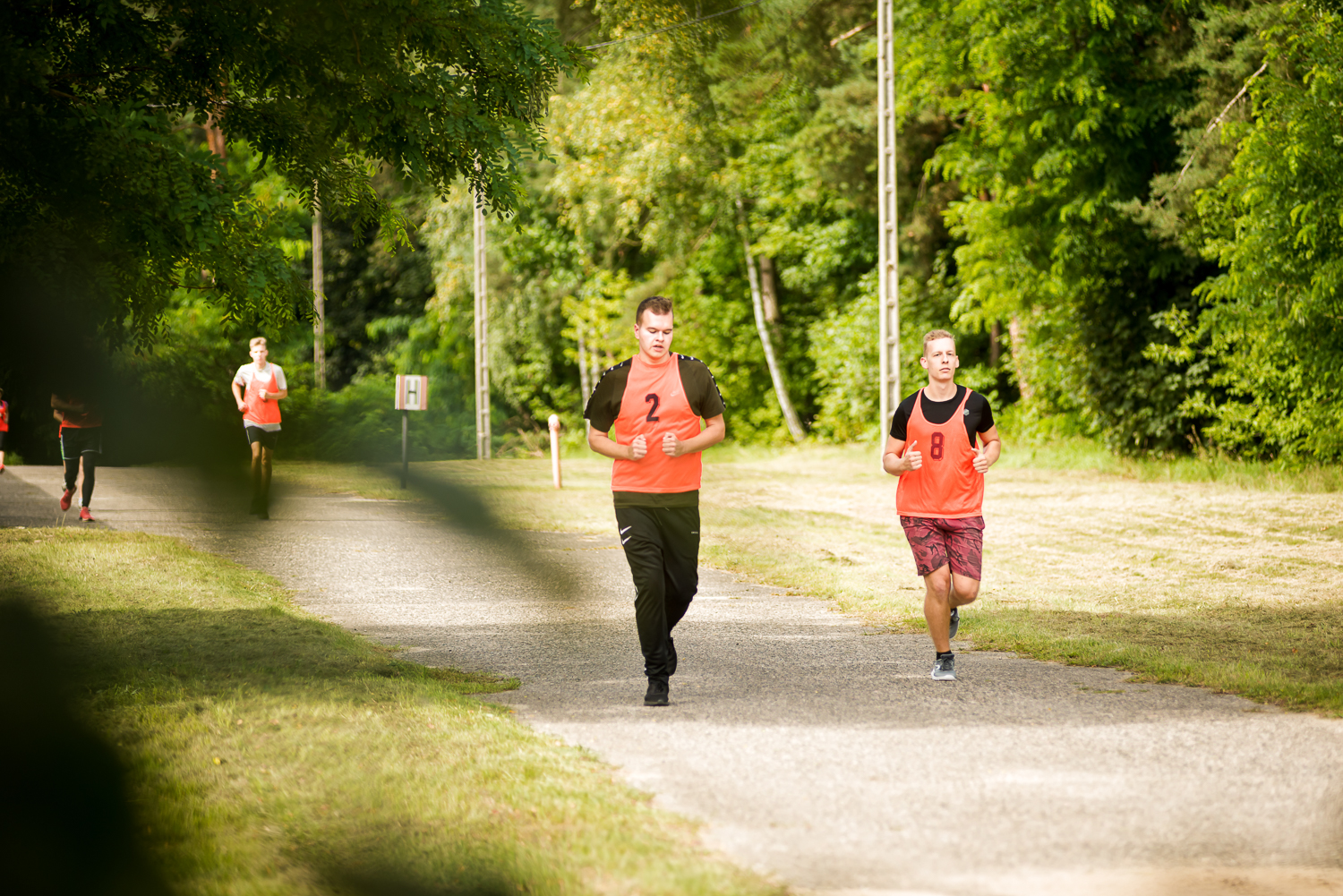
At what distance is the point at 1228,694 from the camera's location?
247 inches

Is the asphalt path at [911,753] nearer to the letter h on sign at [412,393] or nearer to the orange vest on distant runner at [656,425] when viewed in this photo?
the letter h on sign at [412,393]

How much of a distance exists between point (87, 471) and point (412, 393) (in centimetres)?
48

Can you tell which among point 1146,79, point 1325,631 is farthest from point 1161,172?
point 1325,631

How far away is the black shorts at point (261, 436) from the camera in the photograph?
0.99 metres

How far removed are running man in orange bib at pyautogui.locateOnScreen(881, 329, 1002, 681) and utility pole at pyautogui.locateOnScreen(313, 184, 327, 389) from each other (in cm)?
430

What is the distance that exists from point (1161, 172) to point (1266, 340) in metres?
4.24

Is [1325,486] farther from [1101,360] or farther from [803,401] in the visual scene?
[803,401]

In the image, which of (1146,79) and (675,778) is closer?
(675,778)

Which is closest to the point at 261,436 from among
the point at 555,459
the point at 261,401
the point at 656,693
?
the point at 261,401

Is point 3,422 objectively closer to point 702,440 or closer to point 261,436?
point 261,436

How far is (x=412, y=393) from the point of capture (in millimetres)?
1252

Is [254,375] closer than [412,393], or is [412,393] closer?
[254,375]

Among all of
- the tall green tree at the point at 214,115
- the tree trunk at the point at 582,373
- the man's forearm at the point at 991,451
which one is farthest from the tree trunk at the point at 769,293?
the tall green tree at the point at 214,115

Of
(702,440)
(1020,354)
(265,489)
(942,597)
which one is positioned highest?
(1020,354)
